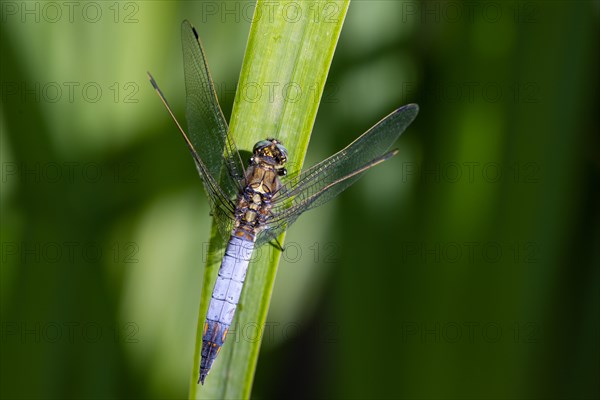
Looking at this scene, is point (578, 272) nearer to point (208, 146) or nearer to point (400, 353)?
point (400, 353)

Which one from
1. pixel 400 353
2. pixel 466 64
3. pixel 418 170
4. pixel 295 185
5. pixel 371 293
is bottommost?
pixel 400 353

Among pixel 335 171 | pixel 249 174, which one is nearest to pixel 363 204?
pixel 335 171

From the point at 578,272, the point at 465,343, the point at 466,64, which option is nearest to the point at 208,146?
the point at 466,64
